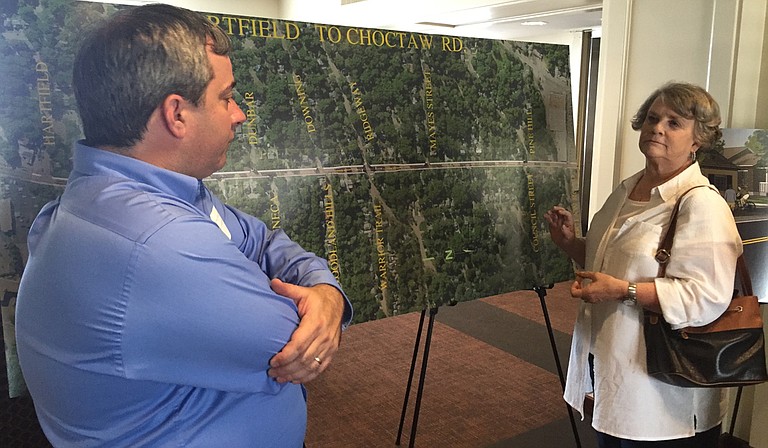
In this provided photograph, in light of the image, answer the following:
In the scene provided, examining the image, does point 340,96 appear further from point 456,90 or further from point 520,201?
point 520,201

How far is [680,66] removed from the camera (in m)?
2.67

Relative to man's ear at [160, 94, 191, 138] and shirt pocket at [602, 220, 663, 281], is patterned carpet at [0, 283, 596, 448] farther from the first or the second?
shirt pocket at [602, 220, 663, 281]

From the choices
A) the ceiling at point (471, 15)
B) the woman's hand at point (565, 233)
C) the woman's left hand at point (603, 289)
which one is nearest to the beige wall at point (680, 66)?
the woman's hand at point (565, 233)

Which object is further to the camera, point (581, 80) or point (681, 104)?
point (581, 80)

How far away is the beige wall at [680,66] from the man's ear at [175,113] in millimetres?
2261

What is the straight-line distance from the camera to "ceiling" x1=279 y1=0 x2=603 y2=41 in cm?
419

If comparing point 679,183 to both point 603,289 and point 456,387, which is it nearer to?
point 603,289

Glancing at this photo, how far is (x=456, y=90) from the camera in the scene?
201cm

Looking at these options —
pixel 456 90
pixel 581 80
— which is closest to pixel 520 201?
pixel 456 90

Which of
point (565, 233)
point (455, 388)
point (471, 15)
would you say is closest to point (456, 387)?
point (455, 388)

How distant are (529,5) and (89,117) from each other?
3.77m

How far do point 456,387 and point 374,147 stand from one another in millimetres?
1892

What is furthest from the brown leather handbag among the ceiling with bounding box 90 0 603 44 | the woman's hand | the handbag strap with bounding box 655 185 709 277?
the ceiling with bounding box 90 0 603 44

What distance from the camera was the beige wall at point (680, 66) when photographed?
2.35 m
